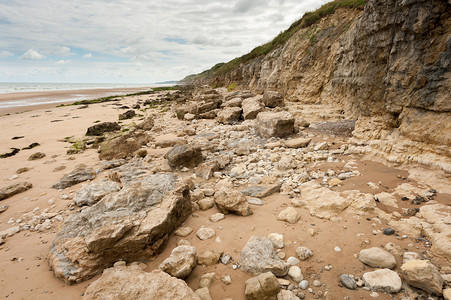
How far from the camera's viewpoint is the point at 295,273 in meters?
3.41

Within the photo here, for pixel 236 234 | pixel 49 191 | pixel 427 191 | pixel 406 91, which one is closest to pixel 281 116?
pixel 406 91

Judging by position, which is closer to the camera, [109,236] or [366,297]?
[366,297]

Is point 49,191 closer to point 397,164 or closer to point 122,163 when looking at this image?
point 122,163

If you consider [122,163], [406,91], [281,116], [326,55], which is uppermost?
[326,55]

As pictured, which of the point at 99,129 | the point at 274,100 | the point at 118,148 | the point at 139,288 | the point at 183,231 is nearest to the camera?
the point at 139,288

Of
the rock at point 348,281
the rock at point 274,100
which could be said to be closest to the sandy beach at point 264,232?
the rock at point 348,281

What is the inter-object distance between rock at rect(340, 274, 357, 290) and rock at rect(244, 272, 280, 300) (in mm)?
991

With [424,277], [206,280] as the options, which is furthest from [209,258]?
[424,277]

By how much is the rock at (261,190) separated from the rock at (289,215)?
102 centimetres

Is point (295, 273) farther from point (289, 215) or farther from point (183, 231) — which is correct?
point (183, 231)

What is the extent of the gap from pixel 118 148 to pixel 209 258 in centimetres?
771

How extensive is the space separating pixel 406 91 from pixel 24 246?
431 inches

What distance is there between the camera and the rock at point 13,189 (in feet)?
21.6

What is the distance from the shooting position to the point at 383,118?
26.0 feet
